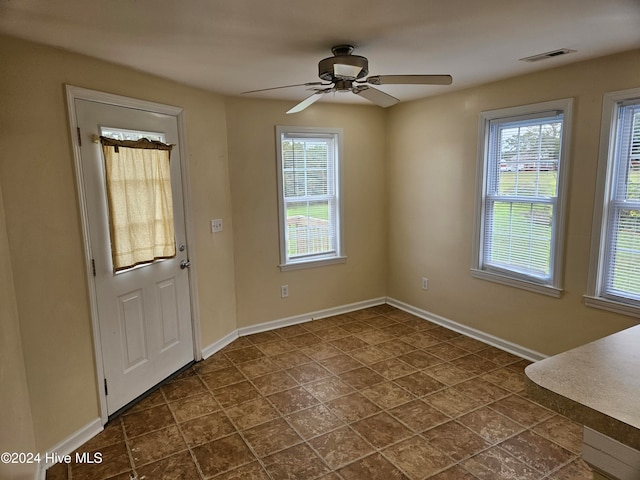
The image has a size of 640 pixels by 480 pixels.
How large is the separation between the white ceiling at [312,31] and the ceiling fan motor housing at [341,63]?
0.25 feet

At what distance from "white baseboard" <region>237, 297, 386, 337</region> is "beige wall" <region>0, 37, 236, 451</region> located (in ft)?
5.91

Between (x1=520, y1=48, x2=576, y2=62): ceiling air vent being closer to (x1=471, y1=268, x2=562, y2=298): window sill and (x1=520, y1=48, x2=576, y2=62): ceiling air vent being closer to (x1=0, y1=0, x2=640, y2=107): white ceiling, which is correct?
(x1=0, y1=0, x2=640, y2=107): white ceiling

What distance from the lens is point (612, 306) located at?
2893 millimetres

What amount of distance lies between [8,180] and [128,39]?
978mm

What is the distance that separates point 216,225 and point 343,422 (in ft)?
6.71

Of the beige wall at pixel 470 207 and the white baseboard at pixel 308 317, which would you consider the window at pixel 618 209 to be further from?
the white baseboard at pixel 308 317

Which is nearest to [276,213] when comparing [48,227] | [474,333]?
Result: [48,227]

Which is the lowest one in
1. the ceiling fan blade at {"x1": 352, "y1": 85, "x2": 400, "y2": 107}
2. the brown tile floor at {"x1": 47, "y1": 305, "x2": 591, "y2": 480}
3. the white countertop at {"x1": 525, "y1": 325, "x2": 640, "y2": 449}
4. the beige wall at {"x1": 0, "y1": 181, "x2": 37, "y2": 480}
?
the brown tile floor at {"x1": 47, "y1": 305, "x2": 591, "y2": 480}

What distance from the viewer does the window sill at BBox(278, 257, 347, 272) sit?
4.38 m

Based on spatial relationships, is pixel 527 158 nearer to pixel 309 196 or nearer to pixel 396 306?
pixel 309 196

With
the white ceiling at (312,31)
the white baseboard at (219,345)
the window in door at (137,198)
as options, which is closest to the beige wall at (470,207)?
the white ceiling at (312,31)

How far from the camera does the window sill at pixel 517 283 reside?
327 cm

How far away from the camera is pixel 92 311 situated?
2580 millimetres

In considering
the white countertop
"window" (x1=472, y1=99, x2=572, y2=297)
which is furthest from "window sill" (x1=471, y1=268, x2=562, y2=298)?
the white countertop
